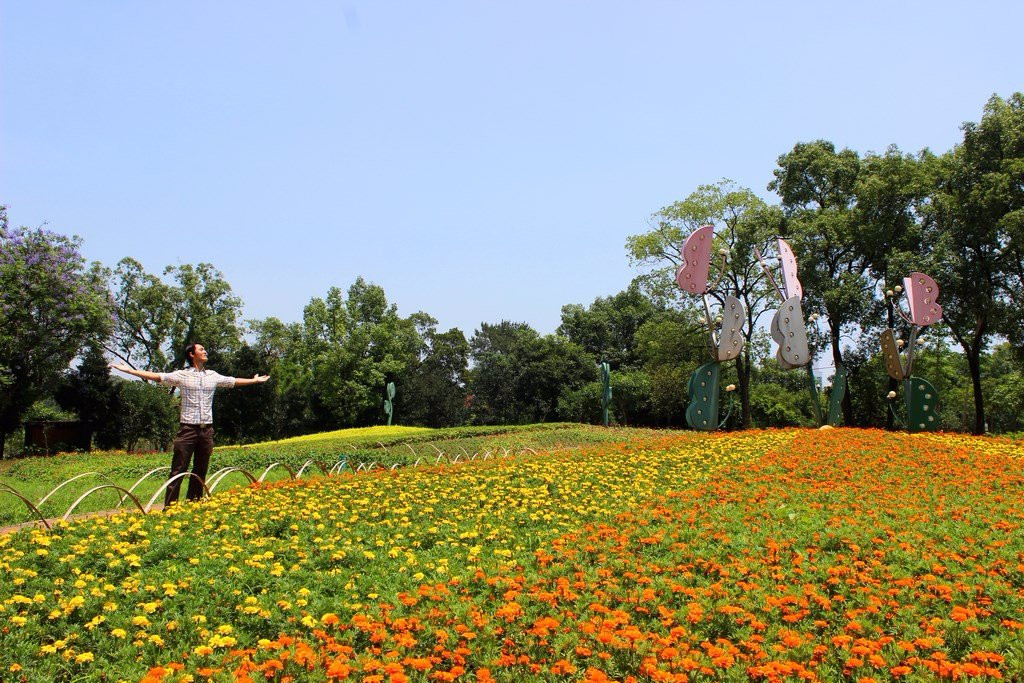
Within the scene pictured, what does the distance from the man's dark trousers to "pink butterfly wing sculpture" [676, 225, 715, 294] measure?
9.93 metres

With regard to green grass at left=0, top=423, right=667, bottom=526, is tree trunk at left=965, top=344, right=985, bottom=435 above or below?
above

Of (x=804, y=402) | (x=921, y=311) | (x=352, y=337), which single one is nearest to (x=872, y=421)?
(x=804, y=402)

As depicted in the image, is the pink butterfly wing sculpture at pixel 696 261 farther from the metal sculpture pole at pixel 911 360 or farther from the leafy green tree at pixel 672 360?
the leafy green tree at pixel 672 360

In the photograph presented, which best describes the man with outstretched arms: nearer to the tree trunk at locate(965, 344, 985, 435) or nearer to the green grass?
the green grass

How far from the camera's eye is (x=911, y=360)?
1648cm

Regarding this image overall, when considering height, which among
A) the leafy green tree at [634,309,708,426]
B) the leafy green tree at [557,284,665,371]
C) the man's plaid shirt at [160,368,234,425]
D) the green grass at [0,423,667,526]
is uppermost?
the leafy green tree at [557,284,665,371]

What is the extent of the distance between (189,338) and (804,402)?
2681cm

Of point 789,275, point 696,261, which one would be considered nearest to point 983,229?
point 789,275

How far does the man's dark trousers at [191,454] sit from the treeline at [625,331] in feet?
44.7

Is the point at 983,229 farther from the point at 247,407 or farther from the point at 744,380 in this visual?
the point at 247,407

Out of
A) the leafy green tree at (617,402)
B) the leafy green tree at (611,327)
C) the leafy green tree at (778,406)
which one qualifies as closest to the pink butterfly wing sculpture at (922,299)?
the leafy green tree at (778,406)

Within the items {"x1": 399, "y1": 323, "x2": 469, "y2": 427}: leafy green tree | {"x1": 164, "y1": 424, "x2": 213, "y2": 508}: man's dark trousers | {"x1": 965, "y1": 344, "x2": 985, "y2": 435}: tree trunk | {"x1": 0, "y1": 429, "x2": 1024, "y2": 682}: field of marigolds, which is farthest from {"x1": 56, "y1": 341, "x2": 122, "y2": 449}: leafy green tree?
{"x1": 965, "y1": 344, "x2": 985, "y2": 435}: tree trunk

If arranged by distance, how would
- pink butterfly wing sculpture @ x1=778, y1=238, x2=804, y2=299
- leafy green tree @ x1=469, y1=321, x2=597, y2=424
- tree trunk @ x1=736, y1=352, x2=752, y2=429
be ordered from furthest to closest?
1. leafy green tree @ x1=469, y1=321, x2=597, y2=424
2. tree trunk @ x1=736, y1=352, x2=752, y2=429
3. pink butterfly wing sculpture @ x1=778, y1=238, x2=804, y2=299

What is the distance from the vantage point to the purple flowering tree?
60.1 feet
